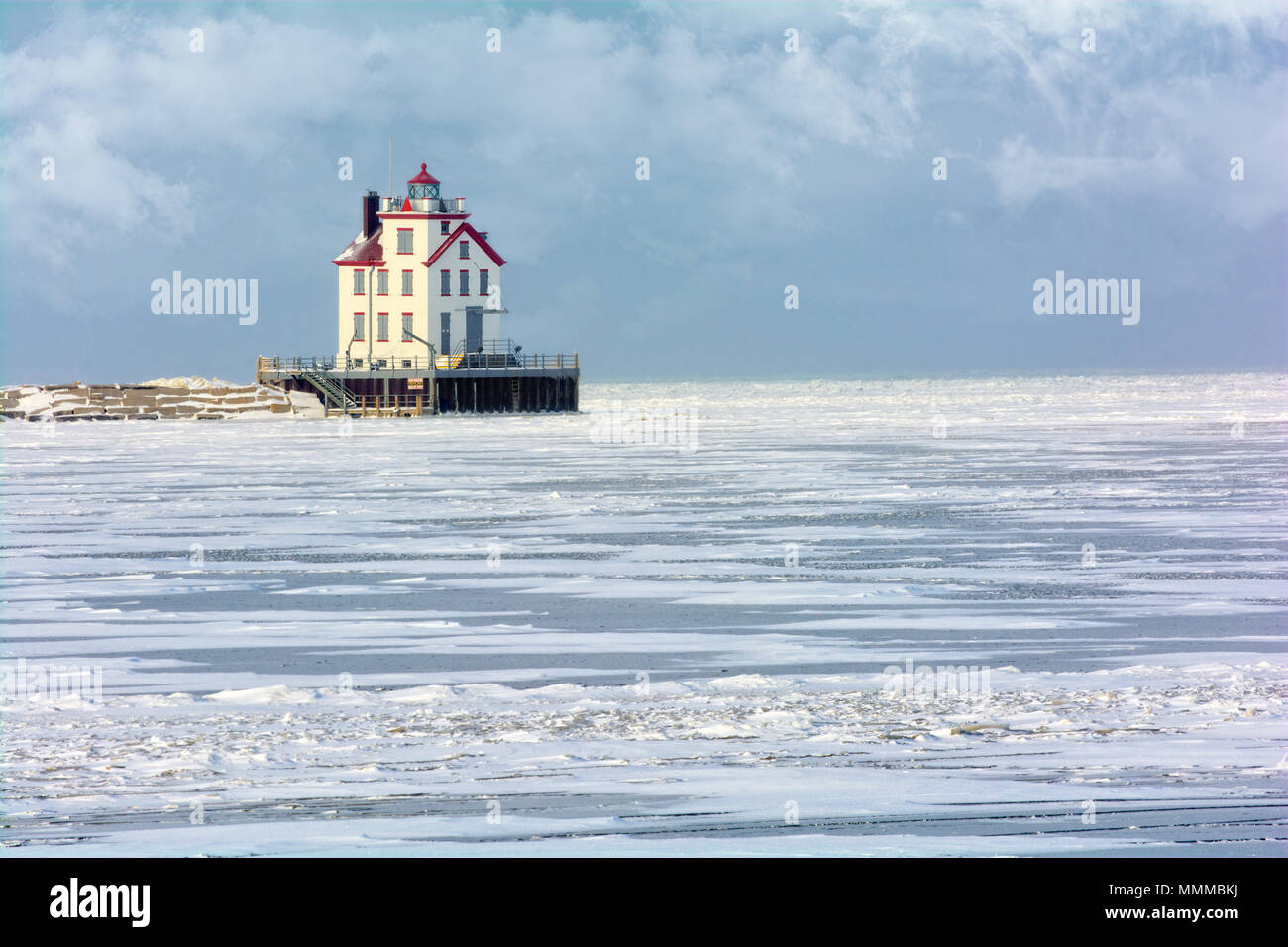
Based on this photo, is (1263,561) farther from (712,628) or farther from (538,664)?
(538,664)

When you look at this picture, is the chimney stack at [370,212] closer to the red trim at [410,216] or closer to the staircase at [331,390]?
the red trim at [410,216]

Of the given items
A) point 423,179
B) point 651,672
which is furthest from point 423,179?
point 651,672

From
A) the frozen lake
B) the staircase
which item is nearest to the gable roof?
the staircase

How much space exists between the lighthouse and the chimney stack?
3069 mm

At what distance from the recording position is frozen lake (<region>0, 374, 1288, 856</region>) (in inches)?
297

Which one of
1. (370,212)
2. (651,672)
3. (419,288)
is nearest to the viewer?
(651,672)

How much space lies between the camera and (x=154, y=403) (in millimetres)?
75500

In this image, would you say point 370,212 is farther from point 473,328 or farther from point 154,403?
point 154,403

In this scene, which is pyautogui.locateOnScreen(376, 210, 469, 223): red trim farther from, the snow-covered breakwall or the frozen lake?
the frozen lake

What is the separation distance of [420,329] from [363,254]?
527 cm

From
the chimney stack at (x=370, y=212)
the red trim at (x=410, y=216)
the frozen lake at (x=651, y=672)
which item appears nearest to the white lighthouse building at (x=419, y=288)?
the red trim at (x=410, y=216)

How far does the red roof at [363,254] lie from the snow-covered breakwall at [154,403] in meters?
6.83
